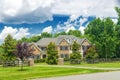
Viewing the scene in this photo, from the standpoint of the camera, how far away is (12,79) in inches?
1230

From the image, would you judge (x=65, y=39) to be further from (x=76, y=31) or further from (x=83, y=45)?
(x=76, y=31)

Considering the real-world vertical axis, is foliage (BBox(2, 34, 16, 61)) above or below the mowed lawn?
above

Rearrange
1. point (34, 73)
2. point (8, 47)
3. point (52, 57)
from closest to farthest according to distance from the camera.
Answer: point (34, 73)
point (8, 47)
point (52, 57)

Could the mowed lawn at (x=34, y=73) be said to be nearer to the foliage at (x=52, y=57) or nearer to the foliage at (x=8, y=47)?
the foliage at (x=8, y=47)

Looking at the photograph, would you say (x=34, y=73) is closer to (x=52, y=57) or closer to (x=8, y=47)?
(x=8, y=47)

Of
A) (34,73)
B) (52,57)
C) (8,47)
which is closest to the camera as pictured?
(34,73)

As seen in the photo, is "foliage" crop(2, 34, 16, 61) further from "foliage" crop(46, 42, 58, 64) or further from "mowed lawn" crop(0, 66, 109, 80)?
"mowed lawn" crop(0, 66, 109, 80)

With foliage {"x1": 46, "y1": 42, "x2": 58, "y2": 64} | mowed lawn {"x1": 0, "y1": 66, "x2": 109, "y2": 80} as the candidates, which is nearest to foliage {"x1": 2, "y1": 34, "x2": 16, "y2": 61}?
foliage {"x1": 46, "y1": 42, "x2": 58, "y2": 64}

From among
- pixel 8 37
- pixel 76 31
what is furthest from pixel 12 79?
pixel 76 31

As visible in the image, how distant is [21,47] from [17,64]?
1263 centimetres

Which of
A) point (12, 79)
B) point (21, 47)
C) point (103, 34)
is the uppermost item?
point (103, 34)

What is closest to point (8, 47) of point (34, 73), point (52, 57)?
point (52, 57)

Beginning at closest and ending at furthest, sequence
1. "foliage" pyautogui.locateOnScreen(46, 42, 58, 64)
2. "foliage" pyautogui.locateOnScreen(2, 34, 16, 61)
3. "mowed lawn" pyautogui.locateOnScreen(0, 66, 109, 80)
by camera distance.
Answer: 1. "mowed lawn" pyautogui.locateOnScreen(0, 66, 109, 80)
2. "foliage" pyautogui.locateOnScreen(2, 34, 16, 61)
3. "foliage" pyautogui.locateOnScreen(46, 42, 58, 64)

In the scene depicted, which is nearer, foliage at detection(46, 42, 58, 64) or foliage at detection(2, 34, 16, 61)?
foliage at detection(2, 34, 16, 61)
